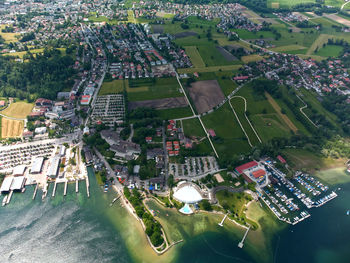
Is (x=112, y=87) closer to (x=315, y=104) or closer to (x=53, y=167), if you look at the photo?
(x=53, y=167)

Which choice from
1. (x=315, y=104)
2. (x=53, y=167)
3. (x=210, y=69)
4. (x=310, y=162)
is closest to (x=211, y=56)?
(x=210, y=69)

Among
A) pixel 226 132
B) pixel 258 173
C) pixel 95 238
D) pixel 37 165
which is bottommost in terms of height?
pixel 95 238

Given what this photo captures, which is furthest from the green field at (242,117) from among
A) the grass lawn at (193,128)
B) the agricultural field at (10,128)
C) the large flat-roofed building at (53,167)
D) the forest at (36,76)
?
the agricultural field at (10,128)

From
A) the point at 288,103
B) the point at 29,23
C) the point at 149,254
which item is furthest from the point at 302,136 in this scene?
the point at 29,23

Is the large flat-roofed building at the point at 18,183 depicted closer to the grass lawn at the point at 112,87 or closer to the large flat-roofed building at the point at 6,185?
the large flat-roofed building at the point at 6,185

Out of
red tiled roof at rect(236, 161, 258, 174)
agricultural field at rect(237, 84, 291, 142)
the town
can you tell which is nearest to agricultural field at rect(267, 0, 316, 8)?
the town
